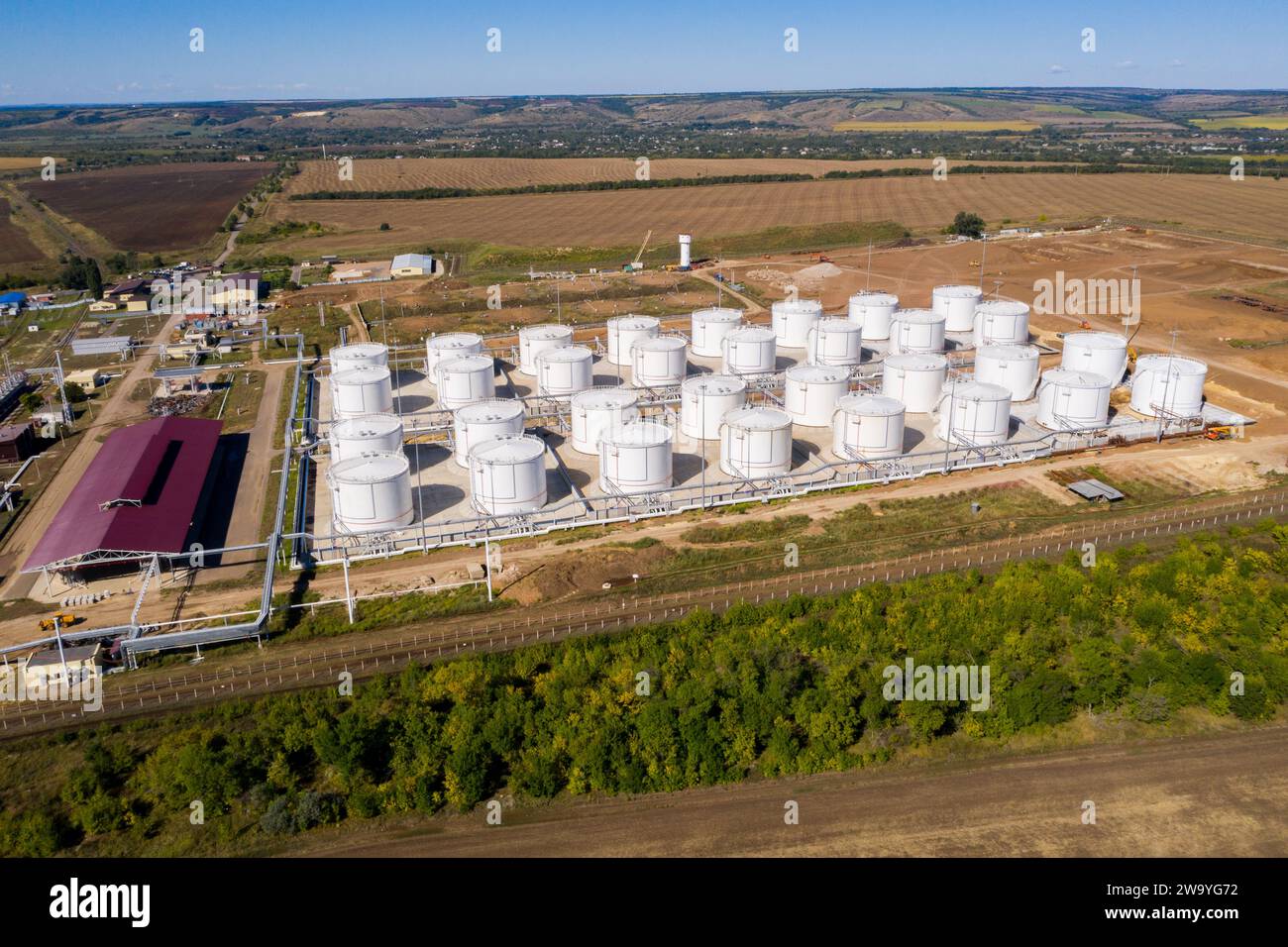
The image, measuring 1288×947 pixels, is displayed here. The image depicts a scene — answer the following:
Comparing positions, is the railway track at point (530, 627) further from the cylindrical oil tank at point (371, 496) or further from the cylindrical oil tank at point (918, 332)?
the cylindrical oil tank at point (918, 332)

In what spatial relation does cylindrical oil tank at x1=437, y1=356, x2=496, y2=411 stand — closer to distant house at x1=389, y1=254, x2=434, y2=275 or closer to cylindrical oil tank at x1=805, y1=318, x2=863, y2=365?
cylindrical oil tank at x1=805, y1=318, x2=863, y2=365

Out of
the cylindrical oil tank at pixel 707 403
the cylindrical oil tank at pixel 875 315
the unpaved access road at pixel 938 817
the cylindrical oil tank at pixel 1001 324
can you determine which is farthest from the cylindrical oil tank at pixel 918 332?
the unpaved access road at pixel 938 817

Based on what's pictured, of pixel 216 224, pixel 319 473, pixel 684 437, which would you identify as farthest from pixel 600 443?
pixel 216 224

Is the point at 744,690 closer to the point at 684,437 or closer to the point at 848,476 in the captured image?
the point at 848,476

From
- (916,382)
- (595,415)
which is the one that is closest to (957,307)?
(916,382)

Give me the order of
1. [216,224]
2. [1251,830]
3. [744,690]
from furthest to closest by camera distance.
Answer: [216,224] < [744,690] < [1251,830]

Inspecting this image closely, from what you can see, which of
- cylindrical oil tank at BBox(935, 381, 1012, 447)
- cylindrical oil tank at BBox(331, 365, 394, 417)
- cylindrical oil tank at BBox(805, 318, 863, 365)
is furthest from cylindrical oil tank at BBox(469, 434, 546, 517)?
cylindrical oil tank at BBox(805, 318, 863, 365)
